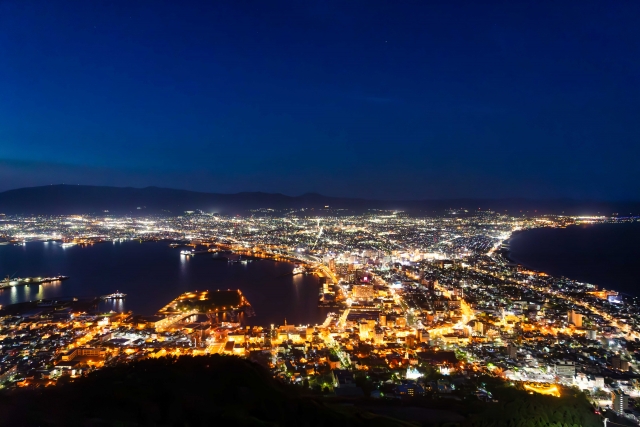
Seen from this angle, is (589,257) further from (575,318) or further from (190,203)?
(190,203)

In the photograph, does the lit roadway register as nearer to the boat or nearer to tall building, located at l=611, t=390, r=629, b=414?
tall building, located at l=611, t=390, r=629, b=414

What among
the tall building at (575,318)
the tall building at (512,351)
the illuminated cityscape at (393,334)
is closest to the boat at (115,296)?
the illuminated cityscape at (393,334)

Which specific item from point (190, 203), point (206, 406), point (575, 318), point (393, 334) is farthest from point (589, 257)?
point (190, 203)

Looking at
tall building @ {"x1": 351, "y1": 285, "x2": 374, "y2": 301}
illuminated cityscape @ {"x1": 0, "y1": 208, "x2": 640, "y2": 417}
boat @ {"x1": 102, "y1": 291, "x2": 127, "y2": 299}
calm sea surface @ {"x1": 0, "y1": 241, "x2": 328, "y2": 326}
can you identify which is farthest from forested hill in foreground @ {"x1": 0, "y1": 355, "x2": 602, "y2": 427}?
boat @ {"x1": 102, "y1": 291, "x2": 127, "y2": 299}

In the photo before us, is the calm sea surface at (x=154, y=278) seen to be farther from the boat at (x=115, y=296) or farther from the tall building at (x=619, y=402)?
the tall building at (x=619, y=402)

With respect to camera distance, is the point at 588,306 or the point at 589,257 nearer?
the point at 588,306
